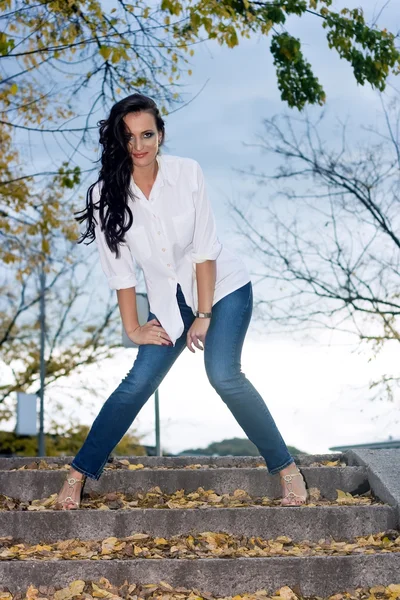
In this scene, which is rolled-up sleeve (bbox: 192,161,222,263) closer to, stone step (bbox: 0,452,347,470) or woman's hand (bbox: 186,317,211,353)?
woman's hand (bbox: 186,317,211,353)

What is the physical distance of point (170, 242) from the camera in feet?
15.8

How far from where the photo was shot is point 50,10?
9406 millimetres

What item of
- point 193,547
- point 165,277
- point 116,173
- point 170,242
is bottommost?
point 193,547

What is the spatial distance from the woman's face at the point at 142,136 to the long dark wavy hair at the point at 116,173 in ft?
0.09

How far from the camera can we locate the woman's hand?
16.0 feet

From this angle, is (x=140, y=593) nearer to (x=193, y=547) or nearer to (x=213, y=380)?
(x=193, y=547)

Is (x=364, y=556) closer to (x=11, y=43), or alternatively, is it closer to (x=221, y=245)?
(x=221, y=245)

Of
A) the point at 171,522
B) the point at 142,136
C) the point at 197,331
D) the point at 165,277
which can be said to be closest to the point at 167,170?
the point at 142,136

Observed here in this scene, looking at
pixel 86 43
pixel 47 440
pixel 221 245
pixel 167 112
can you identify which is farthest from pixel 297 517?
pixel 47 440

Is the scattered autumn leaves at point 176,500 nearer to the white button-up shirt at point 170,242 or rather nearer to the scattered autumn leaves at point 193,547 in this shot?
the scattered autumn leaves at point 193,547

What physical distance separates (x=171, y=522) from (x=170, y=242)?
170 cm

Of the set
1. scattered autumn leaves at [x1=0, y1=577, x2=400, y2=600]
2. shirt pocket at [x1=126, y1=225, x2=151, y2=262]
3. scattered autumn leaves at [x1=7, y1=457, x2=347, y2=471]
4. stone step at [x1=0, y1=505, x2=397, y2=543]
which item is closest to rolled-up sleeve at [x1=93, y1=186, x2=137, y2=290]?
shirt pocket at [x1=126, y1=225, x2=151, y2=262]

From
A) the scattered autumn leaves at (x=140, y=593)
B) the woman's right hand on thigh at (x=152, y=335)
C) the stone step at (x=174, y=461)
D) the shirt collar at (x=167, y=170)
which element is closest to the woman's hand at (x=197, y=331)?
the woman's right hand on thigh at (x=152, y=335)

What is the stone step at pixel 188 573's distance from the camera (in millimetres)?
4348
